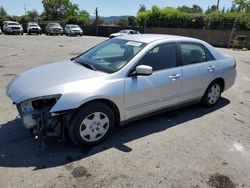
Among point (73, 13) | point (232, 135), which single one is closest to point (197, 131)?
point (232, 135)

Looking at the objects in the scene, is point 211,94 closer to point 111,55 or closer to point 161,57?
point 161,57

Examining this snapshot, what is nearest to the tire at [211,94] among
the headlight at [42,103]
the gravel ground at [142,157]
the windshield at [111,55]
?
the gravel ground at [142,157]

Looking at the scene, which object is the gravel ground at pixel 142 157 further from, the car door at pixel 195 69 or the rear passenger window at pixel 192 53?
the rear passenger window at pixel 192 53

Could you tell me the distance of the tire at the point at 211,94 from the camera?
5.18 metres

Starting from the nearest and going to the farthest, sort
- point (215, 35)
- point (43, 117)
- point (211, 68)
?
1. point (43, 117)
2. point (211, 68)
3. point (215, 35)

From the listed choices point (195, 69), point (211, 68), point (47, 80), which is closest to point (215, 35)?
point (211, 68)

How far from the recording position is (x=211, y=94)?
17.3ft

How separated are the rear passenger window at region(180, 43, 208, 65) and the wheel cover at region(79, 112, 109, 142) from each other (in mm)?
1909

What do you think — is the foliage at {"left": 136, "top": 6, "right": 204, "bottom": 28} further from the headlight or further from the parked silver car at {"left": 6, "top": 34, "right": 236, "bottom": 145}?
the headlight

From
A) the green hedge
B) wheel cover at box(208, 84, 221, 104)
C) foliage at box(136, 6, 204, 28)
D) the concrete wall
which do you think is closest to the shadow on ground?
wheel cover at box(208, 84, 221, 104)

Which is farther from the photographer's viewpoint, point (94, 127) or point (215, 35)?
point (215, 35)

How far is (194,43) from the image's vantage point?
4906mm

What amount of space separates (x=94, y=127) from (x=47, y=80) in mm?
954

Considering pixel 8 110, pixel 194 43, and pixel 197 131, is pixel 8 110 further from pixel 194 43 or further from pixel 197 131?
pixel 194 43
